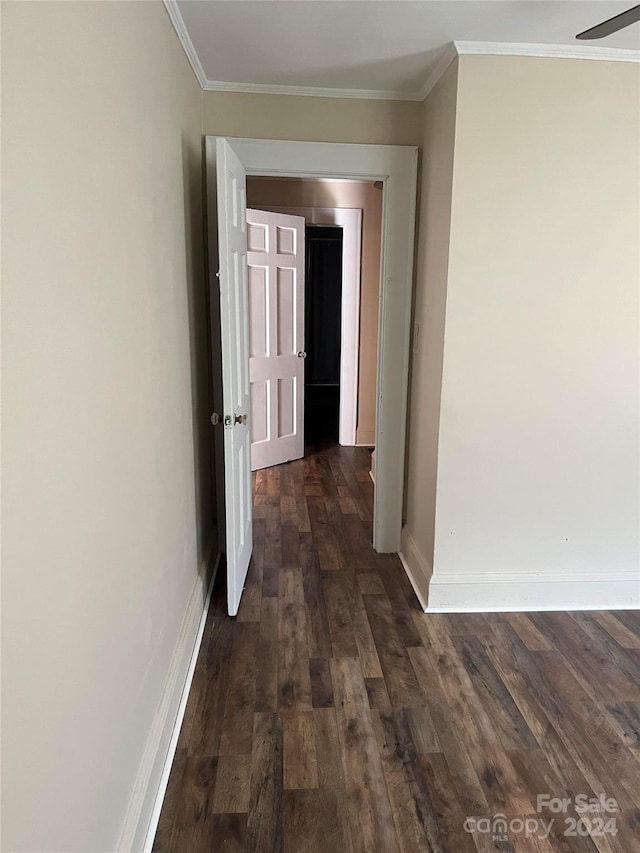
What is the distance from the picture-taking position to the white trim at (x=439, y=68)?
2.40 metres

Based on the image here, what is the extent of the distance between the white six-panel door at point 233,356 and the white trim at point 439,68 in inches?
37.2

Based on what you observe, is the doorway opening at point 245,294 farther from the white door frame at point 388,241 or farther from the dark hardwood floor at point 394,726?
the dark hardwood floor at point 394,726

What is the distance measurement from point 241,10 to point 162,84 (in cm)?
42

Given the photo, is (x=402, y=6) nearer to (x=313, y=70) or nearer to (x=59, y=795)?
(x=313, y=70)

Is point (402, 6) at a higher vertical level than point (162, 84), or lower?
higher

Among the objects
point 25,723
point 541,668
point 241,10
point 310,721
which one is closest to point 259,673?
point 310,721

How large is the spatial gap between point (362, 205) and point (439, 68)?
106 inches

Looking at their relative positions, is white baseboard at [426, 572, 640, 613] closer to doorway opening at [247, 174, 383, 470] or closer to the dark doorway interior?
doorway opening at [247, 174, 383, 470]

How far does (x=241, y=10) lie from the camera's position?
6.88ft

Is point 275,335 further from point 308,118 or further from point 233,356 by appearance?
point 233,356

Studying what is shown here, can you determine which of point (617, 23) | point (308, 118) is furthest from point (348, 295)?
point (617, 23)

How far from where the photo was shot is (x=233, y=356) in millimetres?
2627

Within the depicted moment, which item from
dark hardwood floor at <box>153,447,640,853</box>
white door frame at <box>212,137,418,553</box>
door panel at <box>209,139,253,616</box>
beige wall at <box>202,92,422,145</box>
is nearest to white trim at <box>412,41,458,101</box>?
beige wall at <box>202,92,422,145</box>

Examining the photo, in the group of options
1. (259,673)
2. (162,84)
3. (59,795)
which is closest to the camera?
(59,795)
